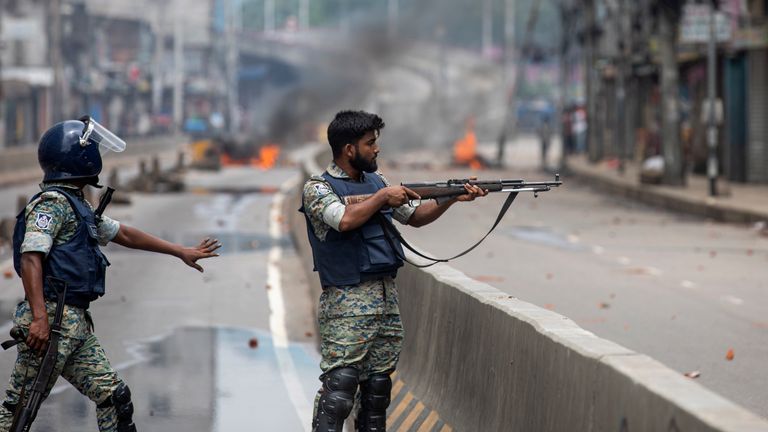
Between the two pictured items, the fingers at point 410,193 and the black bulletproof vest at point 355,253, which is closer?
the fingers at point 410,193

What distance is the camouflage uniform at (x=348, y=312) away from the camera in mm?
7363

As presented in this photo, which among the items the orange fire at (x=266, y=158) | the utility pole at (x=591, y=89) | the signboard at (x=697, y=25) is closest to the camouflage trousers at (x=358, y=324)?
the signboard at (x=697, y=25)

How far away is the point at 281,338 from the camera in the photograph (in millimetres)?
14453

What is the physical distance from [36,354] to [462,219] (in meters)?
23.4

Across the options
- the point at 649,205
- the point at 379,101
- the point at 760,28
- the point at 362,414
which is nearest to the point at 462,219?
the point at 649,205

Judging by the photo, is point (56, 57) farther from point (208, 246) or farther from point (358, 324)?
point (358, 324)

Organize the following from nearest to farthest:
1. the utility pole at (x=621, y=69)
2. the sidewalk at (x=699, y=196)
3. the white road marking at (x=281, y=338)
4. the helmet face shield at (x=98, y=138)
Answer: the helmet face shield at (x=98, y=138)
the white road marking at (x=281, y=338)
the sidewalk at (x=699, y=196)
the utility pole at (x=621, y=69)

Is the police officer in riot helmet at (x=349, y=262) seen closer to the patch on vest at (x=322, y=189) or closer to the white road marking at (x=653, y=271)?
the patch on vest at (x=322, y=189)

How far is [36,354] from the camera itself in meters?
7.27

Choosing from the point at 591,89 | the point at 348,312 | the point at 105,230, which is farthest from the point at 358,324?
the point at 591,89

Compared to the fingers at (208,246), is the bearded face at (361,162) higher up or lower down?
higher up

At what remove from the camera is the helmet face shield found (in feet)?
24.4

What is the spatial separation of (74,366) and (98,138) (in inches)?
42.9

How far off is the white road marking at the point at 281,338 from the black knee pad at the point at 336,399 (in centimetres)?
243
